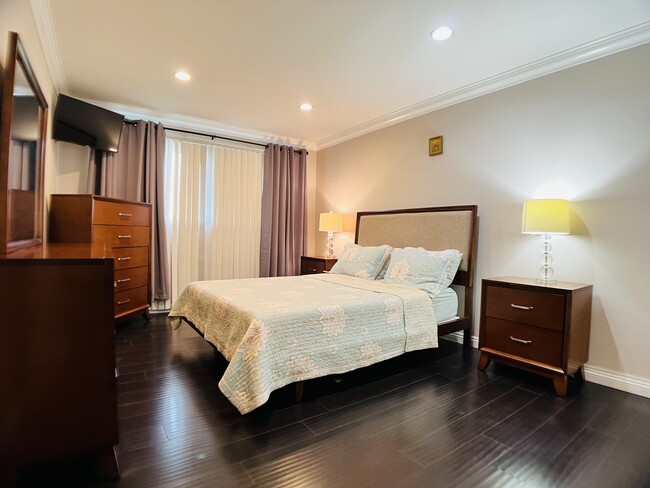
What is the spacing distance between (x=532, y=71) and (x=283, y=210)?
10.8ft

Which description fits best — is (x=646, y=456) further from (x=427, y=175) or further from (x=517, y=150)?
(x=427, y=175)

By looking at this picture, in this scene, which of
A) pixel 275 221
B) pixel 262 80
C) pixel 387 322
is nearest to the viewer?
pixel 387 322

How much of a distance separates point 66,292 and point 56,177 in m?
3.07

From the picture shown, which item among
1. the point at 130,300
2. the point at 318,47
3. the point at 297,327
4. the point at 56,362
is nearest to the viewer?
the point at 56,362

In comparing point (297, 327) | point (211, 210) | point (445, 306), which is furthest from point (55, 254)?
point (211, 210)

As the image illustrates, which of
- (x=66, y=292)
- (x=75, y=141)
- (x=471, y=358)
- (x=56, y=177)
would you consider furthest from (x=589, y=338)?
(x=56, y=177)

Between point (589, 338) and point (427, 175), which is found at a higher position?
point (427, 175)

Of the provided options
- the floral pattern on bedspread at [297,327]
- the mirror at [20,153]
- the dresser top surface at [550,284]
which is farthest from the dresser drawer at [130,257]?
the dresser top surface at [550,284]

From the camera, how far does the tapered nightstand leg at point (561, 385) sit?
7.30 feet

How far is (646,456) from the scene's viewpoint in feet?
5.39

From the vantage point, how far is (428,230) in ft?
11.6

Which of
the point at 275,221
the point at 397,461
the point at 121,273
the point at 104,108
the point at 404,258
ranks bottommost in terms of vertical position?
the point at 397,461

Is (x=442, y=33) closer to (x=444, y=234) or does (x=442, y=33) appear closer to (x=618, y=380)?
(x=444, y=234)

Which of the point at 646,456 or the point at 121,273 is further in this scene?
the point at 121,273
